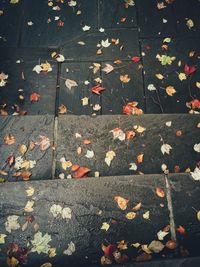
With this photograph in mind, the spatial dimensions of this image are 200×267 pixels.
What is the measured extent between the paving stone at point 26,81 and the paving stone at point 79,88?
0.49 ft

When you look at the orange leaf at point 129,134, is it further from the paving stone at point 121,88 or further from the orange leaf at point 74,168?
the orange leaf at point 74,168

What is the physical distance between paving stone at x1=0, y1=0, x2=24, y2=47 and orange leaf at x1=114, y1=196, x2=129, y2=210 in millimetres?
3074

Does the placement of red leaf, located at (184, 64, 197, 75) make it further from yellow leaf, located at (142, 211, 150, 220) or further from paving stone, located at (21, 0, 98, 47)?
yellow leaf, located at (142, 211, 150, 220)

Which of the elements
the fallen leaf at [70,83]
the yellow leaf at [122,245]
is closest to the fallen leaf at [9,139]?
the fallen leaf at [70,83]

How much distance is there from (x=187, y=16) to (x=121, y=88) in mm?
1896

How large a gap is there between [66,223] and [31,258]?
1.49ft

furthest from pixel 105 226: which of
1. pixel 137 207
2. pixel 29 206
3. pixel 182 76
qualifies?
pixel 182 76

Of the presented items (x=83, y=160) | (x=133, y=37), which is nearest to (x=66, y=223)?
(x=83, y=160)

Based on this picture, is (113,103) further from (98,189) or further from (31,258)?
(31,258)

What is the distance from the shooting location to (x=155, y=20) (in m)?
4.95

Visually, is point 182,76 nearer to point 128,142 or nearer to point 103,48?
point 103,48

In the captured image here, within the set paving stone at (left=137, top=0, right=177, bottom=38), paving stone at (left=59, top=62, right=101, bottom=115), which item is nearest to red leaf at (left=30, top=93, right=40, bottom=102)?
paving stone at (left=59, top=62, right=101, bottom=115)

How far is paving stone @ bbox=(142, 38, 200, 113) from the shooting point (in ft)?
13.5

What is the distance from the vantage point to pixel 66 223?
2.96 meters
